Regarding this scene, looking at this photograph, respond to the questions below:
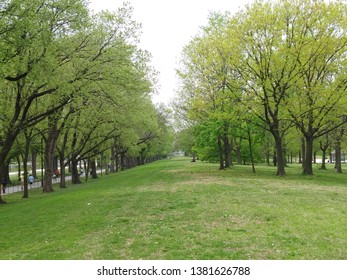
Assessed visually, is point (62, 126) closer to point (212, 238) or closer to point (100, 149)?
point (100, 149)

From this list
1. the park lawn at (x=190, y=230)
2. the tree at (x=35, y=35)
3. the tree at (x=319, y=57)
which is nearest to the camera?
the park lawn at (x=190, y=230)

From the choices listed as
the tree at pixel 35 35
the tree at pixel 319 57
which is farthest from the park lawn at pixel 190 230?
the tree at pixel 319 57

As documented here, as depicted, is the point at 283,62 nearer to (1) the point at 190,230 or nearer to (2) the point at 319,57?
(2) the point at 319,57

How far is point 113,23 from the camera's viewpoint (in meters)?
19.8

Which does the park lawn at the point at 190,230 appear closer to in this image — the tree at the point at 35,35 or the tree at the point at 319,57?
the tree at the point at 35,35

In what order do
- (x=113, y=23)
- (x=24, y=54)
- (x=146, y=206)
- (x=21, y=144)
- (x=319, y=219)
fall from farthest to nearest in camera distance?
(x=21, y=144) < (x=113, y=23) < (x=24, y=54) < (x=146, y=206) < (x=319, y=219)

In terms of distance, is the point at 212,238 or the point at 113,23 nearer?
the point at 212,238

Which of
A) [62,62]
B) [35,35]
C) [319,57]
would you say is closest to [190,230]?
[35,35]

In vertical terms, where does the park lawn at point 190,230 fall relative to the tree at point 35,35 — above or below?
below

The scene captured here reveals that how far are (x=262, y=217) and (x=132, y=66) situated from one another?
12.7 meters

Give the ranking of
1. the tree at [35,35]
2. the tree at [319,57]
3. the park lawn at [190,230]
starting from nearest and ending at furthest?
the park lawn at [190,230] → the tree at [35,35] → the tree at [319,57]

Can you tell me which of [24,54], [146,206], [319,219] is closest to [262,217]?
[319,219]

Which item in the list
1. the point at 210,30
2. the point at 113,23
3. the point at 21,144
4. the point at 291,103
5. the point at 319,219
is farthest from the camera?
the point at 210,30

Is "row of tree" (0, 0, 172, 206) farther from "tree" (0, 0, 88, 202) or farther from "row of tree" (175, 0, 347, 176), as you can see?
"row of tree" (175, 0, 347, 176)
